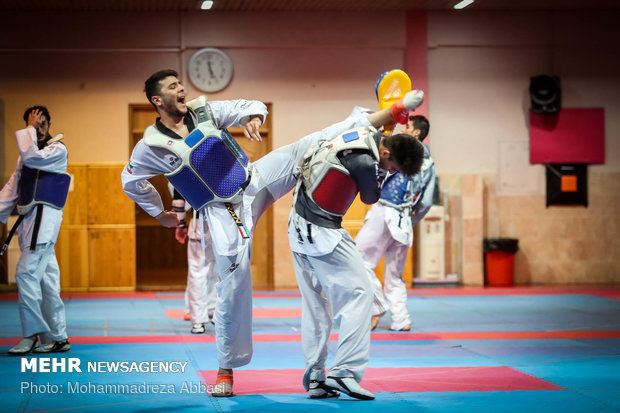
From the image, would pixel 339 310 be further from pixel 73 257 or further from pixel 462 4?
pixel 462 4

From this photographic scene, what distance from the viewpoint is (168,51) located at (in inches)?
523

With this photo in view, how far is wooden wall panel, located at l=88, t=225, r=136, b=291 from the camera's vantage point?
42.2ft

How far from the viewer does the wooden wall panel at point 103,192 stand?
12828 millimetres

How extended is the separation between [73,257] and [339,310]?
9052 mm

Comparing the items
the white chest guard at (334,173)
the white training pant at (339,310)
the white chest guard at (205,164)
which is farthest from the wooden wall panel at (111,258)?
the white chest guard at (334,173)

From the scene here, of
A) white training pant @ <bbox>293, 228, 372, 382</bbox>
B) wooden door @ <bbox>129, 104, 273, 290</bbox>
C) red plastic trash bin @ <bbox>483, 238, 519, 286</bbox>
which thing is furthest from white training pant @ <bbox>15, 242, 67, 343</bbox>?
red plastic trash bin @ <bbox>483, 238, 519, 286</bbox>

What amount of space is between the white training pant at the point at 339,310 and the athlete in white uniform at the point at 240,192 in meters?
0.39

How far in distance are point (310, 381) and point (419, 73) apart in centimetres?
974

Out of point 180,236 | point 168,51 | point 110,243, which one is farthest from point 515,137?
point 180,236

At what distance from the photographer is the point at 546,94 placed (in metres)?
13.9

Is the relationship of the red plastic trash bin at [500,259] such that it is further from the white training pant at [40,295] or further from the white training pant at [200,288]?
the white training pant at [40,295]

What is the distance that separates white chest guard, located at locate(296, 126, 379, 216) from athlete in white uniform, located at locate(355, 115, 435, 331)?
10.3 ft

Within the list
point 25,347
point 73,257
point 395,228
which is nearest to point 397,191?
point 395,228

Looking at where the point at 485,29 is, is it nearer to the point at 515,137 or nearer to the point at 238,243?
the point at 515,137
